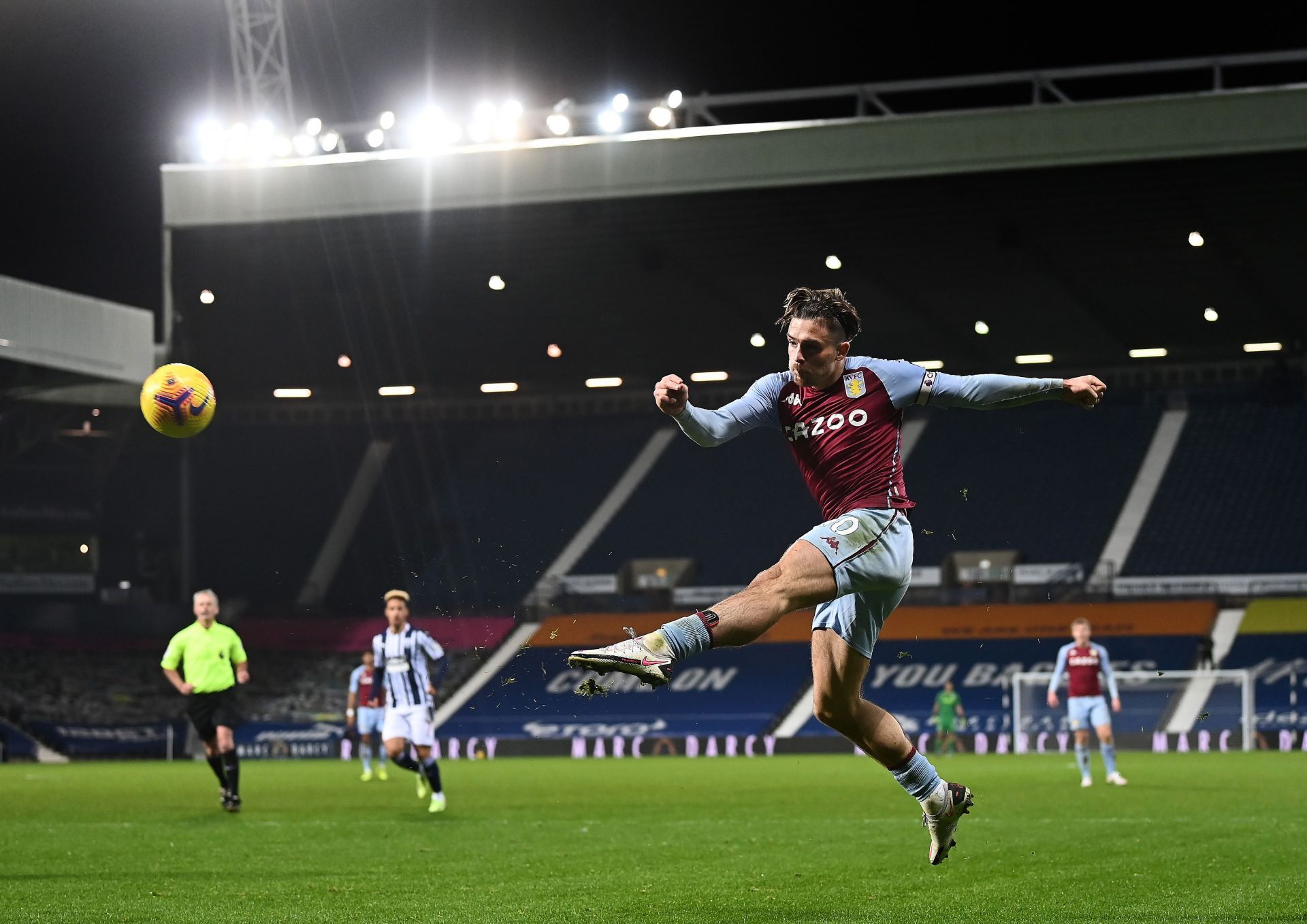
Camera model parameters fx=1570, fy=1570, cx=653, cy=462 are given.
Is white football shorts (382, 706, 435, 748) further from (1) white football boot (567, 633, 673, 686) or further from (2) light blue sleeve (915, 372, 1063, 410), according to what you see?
(1) white football boot (567, 633, 673, 686)

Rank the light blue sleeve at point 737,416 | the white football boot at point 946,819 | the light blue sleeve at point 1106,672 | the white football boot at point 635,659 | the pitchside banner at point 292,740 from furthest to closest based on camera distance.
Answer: the pitchside banner at point 292,740
the light blue sleeve at point 1106,672
the white football boot at point 946,819
the light blue sleeve at point 737,416
the white football boot at point 635,659

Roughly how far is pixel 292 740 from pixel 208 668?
73.6 ft

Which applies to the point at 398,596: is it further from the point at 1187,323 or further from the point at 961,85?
the point at 1187,323

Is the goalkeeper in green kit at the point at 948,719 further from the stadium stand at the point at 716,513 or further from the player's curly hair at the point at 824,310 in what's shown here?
the player's curly hair at the point at 824,310

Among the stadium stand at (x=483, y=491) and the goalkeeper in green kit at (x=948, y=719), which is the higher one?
the stadium stand at (x=483, y=491)

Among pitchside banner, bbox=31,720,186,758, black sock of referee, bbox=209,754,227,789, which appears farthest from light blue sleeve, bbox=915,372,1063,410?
pitchside banner, bbox=31,720,186,758

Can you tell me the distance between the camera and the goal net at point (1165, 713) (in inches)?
1270

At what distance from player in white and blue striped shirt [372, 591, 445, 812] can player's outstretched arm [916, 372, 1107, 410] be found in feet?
33.5

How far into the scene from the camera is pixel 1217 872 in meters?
9.56

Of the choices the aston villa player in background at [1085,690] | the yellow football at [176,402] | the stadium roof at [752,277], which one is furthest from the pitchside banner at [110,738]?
the yellow football at [176,402]

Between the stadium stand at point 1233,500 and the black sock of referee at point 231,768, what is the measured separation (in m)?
26.9

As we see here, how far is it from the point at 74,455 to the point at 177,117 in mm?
12960

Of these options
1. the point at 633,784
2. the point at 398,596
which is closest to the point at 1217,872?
the point at 398,596

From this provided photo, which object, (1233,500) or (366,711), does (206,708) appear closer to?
(366,711)
